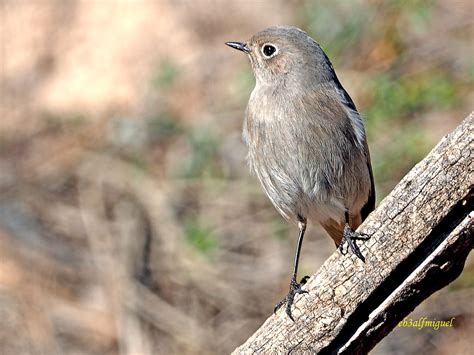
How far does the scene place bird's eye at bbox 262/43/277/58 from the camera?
541cm

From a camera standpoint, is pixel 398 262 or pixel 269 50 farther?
pixel 269 50

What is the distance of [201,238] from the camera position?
26.3 feet

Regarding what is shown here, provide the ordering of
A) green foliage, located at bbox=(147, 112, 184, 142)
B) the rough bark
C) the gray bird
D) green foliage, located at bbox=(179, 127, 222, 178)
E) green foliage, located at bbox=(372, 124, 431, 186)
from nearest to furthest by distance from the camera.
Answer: the rough bark < the gray bird < green foliage, located at bbox=(372, 124, 431, 186) < green foliage, located at bbox=(179, 127, 222, 178) < green foliage, located at bbox=(147, 112, 184, 142)

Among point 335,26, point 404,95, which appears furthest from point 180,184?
point 404,95

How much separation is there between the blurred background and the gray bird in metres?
2.70

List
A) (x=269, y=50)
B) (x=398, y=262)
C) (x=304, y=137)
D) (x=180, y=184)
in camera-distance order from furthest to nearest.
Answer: (x=180, y=184)
(x=269, y=50)
(x=304, y=137)
(x=398, y=262)

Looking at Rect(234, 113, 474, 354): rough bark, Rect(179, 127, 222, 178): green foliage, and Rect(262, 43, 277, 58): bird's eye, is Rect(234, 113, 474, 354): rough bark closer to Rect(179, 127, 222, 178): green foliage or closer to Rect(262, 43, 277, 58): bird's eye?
Rect(262, 43, 277, 58): bird's eye

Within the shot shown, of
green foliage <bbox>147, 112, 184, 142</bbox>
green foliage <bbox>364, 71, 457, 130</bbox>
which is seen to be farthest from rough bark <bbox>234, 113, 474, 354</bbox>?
green foliage <bbox>147, 112, 184, 142</bbox>

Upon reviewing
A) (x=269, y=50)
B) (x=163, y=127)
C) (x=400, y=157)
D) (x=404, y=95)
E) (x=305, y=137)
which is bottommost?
(x=305, y=137)

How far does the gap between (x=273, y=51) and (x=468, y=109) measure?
153 inches

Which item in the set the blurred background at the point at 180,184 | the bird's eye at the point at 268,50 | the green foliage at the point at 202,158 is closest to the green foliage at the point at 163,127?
the blurred background at the point at 180,184

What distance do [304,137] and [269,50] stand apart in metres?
0.77

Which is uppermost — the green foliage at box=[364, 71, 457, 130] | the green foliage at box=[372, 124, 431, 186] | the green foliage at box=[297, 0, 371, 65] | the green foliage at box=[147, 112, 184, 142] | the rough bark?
the green foliage at box=[147, 112, 184, 142]

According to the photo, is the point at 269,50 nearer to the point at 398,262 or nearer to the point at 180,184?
the point at 398,262
